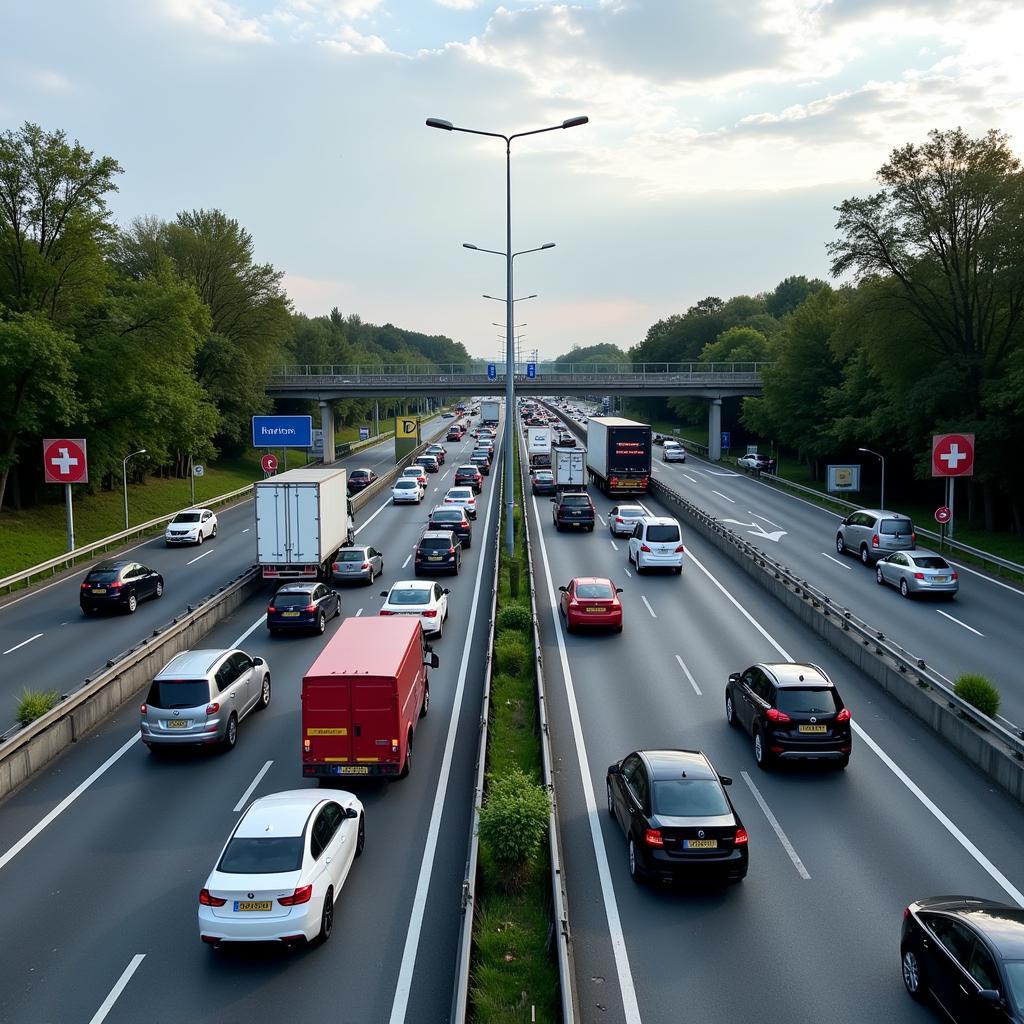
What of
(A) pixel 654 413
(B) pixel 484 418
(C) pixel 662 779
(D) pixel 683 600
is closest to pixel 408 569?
(D) pixel 683 600

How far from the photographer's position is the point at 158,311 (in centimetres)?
5088

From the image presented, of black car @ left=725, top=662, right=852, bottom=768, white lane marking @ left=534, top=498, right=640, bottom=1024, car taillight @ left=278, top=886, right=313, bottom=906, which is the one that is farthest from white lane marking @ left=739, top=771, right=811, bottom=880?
car taillight @ left=278, top=886, right=313, bottom=906

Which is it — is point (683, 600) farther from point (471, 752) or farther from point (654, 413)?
point (654, 413)

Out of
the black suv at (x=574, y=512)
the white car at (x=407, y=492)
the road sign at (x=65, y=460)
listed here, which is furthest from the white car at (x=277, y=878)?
the white car at (x=407, y=492)

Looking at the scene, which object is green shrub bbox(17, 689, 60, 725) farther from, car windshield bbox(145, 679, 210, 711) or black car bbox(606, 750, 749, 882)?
black car bbox(606, 750, 749, 882)

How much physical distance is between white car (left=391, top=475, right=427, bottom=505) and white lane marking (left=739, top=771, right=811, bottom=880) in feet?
138

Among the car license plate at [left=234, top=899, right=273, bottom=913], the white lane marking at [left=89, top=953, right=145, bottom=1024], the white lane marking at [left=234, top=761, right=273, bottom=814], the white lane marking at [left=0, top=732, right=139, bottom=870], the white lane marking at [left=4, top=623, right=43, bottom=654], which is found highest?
the car license plate at [left=234, top=899, right=273, bottom=913]

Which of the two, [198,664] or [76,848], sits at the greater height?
[198,664]

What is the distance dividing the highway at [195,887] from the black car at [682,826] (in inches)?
103

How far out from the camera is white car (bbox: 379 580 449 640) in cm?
2623

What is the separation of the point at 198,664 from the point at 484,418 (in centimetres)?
12443

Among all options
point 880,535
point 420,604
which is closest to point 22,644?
point 420,604

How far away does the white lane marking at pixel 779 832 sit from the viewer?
13766 mm

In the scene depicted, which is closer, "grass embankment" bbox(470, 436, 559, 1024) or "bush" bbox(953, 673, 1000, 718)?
"grass embankment" bbox(470, 436, 559, 1024)
